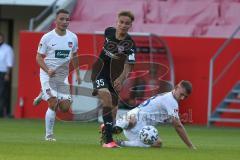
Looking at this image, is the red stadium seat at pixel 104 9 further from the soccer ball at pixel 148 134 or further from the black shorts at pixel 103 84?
the soccer ball at pixel 148 134

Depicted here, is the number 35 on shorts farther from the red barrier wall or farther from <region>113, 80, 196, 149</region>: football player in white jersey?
the red barrier wall

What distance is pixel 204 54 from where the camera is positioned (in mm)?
25953

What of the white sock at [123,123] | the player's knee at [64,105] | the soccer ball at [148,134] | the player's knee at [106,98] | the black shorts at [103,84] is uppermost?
the black shorts at [103,84]

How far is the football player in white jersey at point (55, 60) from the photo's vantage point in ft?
52.4

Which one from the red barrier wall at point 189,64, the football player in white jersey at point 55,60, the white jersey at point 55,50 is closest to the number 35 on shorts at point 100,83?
the football player in white jersey at point 55,60

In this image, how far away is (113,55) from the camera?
14852mm

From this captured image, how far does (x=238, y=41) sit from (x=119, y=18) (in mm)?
11736

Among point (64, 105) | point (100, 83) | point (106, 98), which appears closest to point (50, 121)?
point (64, 105)

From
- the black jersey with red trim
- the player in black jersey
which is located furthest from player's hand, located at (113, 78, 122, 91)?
the black jersey with red trim

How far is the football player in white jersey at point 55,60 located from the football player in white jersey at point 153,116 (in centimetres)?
167

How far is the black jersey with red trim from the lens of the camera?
14688 mm

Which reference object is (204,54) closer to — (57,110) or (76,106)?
(76,106)

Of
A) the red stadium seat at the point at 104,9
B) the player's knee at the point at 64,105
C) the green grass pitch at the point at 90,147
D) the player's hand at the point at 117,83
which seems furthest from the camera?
the red stadium seat at the point at 104,9

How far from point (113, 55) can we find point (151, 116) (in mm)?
1175
